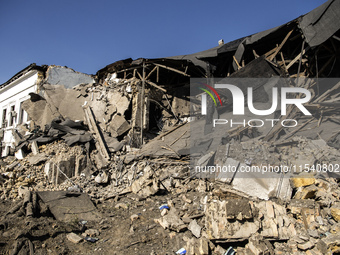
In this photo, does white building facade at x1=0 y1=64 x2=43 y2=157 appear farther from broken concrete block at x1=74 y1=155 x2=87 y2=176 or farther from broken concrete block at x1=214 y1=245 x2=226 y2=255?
broken concrete block at x1=214 y1=245 x2=226 y2=255

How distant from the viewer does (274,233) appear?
4535 mm

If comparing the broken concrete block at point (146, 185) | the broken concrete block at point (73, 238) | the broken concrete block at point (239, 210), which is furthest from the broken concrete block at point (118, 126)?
the broken concrete block at point (239, 210)

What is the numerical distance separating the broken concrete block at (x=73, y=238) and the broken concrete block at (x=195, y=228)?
93.3 inches

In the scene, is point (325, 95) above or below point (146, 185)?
above

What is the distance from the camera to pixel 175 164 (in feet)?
26.3

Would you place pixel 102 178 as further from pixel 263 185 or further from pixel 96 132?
pixel 263 185

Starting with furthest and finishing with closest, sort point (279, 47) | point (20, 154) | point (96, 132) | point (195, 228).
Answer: point (96, 132), point (20, 154), point (279, 47), point (195, 228)

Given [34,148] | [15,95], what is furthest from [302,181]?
[15,95]

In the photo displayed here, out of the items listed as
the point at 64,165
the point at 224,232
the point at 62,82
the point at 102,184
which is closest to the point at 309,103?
the point at 224,232

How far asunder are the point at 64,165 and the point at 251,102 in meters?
7.83

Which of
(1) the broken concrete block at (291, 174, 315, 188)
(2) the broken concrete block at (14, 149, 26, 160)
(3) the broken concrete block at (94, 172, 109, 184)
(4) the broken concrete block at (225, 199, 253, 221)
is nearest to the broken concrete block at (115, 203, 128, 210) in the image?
(3) the broken concrete block at (94, 172, 109, 184)

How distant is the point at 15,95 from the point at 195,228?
18.0 metres

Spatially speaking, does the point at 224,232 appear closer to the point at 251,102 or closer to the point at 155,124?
the point at 251,102

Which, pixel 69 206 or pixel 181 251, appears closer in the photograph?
pixel 181 251
